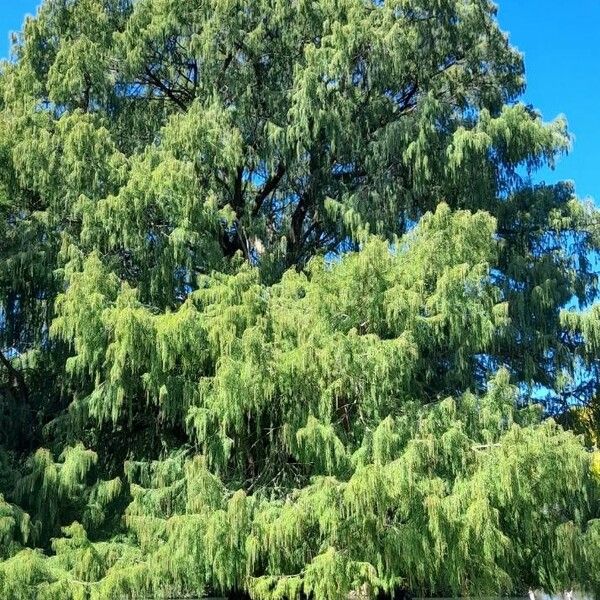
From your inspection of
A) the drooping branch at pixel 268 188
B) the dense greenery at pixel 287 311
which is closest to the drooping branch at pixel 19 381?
the dense greenery at pixel 287 311

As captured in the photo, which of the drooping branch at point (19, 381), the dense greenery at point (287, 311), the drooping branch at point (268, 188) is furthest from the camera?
the drooping branch at point (268, 188)

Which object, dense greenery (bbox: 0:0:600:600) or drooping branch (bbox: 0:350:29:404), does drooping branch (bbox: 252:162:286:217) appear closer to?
dense greenery (bbox: 0:0:600:600)

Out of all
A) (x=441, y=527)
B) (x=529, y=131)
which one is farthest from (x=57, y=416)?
(x=529, y=131)

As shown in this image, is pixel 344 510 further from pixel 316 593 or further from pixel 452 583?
pixel 452 583

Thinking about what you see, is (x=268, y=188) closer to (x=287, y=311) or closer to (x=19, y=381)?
(x=287, y=311)

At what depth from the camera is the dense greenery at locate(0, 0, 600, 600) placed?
6.04m

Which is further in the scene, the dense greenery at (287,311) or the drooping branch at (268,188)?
the drooping branch at (268,188)

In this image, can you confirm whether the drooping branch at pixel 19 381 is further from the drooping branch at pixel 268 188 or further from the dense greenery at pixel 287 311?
the drooping branch at pixel 268 188

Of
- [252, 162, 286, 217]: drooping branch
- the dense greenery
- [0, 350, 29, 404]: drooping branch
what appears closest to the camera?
the dense greenery

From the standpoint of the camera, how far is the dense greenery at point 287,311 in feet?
19.8

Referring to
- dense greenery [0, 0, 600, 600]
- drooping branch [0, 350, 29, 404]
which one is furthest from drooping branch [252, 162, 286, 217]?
drooping branch [0, 350, 29, 404]

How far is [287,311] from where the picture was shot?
708 centimetres

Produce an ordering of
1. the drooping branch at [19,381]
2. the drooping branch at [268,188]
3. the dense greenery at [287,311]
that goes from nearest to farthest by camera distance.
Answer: the dense greenery at [287,311]
the drooping branch at [19,381]
the drooping branch at [268,188]

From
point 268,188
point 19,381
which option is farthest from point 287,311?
point 19,381
